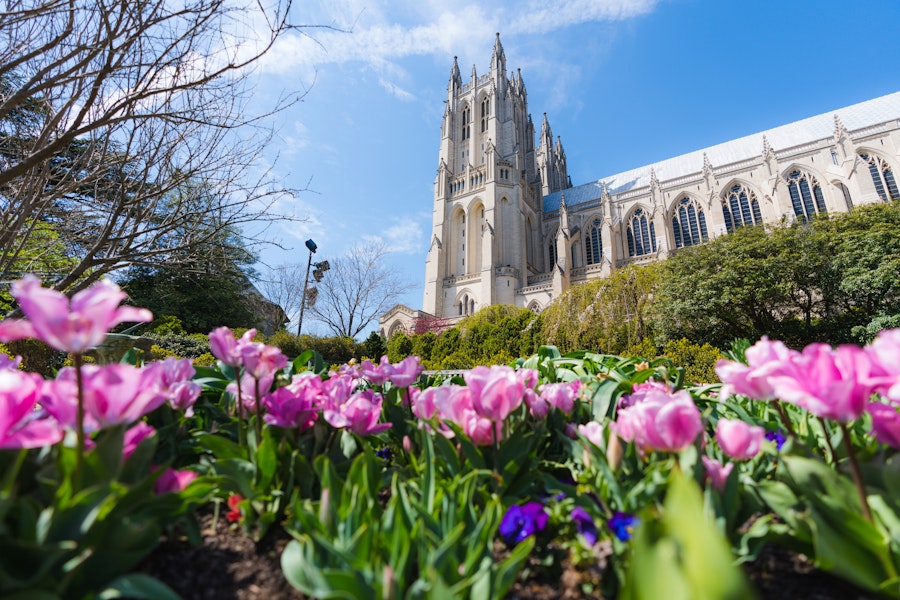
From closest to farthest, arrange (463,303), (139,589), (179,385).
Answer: (139,589) → (179,385) → (463,303)

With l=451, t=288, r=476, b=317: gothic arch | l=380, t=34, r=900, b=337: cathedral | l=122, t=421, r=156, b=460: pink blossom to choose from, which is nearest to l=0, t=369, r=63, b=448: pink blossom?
l=122, t=421, r=156, b=460: pink blossom

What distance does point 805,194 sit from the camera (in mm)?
28406

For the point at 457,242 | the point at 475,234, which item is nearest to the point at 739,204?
the point at 475,234

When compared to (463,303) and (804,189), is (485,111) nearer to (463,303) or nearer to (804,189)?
(463,303)

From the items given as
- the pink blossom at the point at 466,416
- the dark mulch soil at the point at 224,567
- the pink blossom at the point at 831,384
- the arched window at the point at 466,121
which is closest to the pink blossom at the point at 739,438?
the pink blossom at the point at 831,384

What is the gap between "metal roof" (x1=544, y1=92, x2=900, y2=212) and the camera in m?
30.4

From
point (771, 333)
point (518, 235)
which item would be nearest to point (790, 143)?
point (518, 235)

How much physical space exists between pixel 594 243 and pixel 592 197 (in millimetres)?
6216

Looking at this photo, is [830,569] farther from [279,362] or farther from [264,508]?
[279,362]

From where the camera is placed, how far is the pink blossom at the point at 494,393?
4.10ft

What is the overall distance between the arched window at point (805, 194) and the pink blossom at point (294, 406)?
36.8 meters

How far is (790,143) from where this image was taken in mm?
32344

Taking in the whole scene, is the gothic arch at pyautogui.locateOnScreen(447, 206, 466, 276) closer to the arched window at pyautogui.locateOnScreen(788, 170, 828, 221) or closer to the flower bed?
the arched window at pyautogui.locateOnScreen(788, 170, 828, 221)

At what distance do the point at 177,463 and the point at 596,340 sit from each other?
12.6 metres
